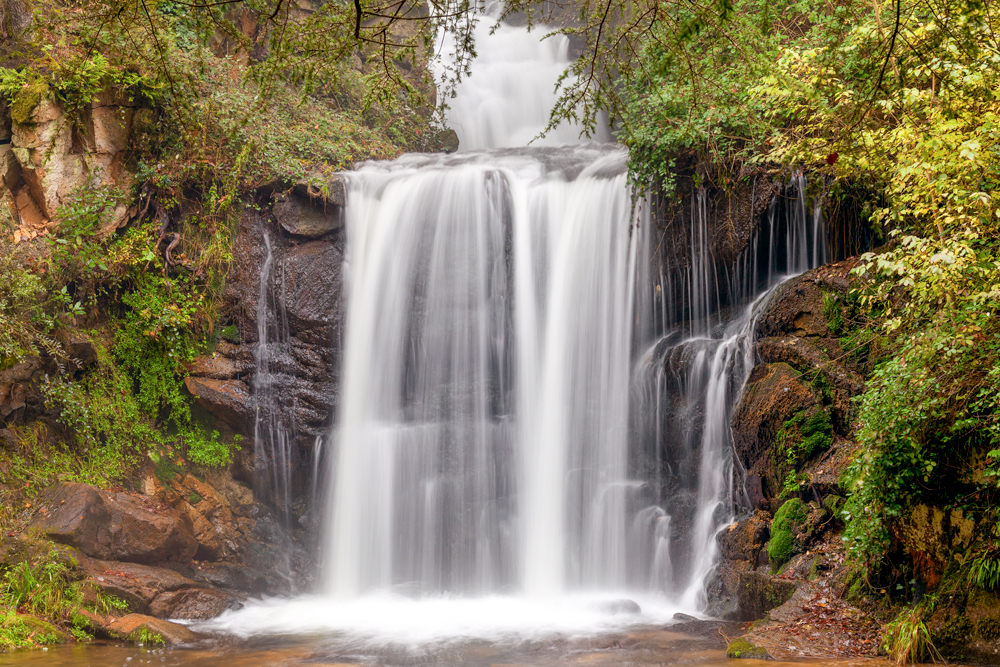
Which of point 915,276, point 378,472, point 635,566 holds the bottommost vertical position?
point 635,566

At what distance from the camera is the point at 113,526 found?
334 inches

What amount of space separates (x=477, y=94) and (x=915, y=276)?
14.9 m

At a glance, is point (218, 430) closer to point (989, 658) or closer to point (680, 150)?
point (680, 150)

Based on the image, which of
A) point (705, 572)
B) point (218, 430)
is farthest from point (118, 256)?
point (705, 572)

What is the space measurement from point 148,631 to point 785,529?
634 centimetres

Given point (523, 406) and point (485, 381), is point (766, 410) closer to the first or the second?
point (523, 406)

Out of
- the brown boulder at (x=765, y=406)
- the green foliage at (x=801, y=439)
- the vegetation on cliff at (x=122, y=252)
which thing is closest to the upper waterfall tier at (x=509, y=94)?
the vegetation on cliff at (x=122, y=252)

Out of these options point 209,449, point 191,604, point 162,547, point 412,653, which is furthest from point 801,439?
point 209,449

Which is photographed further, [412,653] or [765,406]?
[765,406]

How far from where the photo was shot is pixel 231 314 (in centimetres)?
1091

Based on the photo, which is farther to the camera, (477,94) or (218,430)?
(477,94)

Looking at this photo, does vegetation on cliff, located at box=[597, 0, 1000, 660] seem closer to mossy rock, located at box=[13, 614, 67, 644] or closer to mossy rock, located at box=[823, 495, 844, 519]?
mossy rock, located at box=[823, 495, 844, 519]

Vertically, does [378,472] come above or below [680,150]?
below

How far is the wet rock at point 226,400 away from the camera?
10.4 meters
